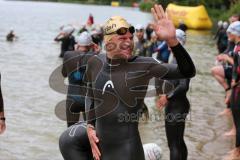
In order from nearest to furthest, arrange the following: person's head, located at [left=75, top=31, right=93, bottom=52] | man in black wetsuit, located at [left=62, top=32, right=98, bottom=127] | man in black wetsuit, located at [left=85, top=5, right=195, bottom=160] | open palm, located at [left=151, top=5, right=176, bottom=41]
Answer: open palm, located at [left=151, top=5, right=176, bottom=41]
man in black wetsuit, located at [left=85, top=5, right=195, bottom=160]
man in black wetsuit, located at [left=62, top=32, right=98, bottom=127]
person's head, located at [left=75, top=31, right=93, bottom=52]

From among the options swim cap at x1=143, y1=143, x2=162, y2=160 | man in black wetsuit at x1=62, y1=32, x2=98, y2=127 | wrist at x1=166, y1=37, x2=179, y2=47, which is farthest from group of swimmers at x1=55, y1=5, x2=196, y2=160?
man in black wetsuit at x1=62, y1=32, x2=98, y2=127

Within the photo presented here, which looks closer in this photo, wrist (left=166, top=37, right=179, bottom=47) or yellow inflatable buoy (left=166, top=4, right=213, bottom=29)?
wrist (left=166, top=37, right=179, bottom=47)

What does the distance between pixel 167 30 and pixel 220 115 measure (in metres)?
Answer: 7.38

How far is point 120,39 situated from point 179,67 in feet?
1.69

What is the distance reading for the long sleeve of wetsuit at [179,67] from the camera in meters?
3.27

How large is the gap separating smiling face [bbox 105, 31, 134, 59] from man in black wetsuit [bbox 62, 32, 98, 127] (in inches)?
109

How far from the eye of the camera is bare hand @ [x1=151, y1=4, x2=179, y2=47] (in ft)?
10.6

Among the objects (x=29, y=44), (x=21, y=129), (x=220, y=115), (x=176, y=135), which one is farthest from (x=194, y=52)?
(x=176, y=135)

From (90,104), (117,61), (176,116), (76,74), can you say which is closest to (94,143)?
(90,104)

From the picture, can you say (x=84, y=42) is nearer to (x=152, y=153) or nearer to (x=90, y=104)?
(x=152, y=153)

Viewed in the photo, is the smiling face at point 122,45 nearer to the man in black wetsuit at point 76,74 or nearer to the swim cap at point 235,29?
the man in black wetsuit at point 76,74

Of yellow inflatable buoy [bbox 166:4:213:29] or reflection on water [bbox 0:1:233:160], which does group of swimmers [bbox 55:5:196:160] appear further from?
yellow inflatable buoy [bbox 166:4:213:29]

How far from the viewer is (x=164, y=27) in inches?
127

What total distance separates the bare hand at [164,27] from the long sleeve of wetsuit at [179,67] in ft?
0.21
